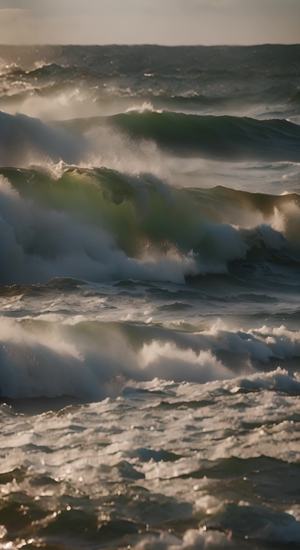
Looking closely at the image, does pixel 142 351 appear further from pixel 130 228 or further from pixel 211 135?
pixel 211 135

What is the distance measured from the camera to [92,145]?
25703 millimetres

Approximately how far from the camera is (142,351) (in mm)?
11133

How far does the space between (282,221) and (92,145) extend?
7.50 metres

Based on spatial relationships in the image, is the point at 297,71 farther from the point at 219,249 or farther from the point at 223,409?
the point at 223,409

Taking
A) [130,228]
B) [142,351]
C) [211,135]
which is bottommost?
[142,351]

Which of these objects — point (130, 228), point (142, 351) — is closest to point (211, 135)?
point (130, 228)

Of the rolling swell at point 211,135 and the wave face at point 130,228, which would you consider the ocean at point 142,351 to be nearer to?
the wave face at point 130,228

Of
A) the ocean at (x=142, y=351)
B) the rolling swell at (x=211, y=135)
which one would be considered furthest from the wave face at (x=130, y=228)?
the rolling swell at (x=211, y=135)

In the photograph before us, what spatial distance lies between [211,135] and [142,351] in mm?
23722

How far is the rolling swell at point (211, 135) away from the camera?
105ft

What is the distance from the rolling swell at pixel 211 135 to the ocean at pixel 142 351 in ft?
15.4

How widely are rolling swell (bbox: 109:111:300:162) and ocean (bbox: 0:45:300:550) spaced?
15.4ft

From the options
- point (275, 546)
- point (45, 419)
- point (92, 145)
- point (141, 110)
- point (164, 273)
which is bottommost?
point (275, 546)

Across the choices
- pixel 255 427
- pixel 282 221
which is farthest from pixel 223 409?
pixel 282 221
